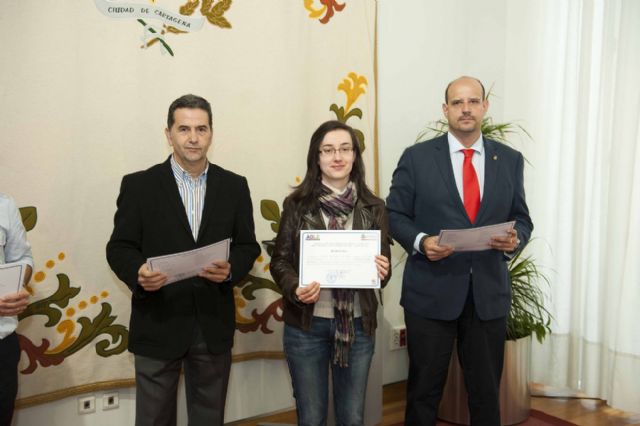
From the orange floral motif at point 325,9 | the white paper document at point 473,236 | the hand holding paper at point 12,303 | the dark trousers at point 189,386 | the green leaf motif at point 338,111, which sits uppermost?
the orange floral motif at point 325,9

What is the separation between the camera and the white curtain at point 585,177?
11.3ft

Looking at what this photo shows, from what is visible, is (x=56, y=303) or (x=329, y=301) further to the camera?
(x=56, y=303)

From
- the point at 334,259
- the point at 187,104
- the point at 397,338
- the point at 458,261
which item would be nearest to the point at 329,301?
the point at 334,259

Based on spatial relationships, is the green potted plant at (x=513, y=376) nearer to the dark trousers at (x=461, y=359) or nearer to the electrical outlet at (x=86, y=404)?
the dark trousers at (x=461, y=359)

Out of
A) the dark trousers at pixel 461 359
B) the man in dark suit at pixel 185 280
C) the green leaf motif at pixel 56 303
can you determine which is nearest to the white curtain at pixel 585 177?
the dark trousers at pixel 461 359

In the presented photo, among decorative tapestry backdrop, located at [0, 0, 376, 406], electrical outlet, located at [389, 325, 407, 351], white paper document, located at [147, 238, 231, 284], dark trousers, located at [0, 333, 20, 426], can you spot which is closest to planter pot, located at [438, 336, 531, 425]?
electrical outlet, located at [389, 325, 407, 351]

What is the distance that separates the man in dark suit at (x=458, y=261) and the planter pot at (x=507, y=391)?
73 cm

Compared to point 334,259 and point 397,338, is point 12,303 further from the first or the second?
point 397,338

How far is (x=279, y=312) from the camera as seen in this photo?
3244 mm

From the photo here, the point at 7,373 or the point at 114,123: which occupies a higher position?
the point at 114,123

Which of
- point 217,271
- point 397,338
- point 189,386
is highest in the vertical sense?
point 217,271

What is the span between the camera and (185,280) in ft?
7.18

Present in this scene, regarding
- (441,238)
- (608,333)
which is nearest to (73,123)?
(441,238)

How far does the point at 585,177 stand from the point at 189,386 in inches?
111
